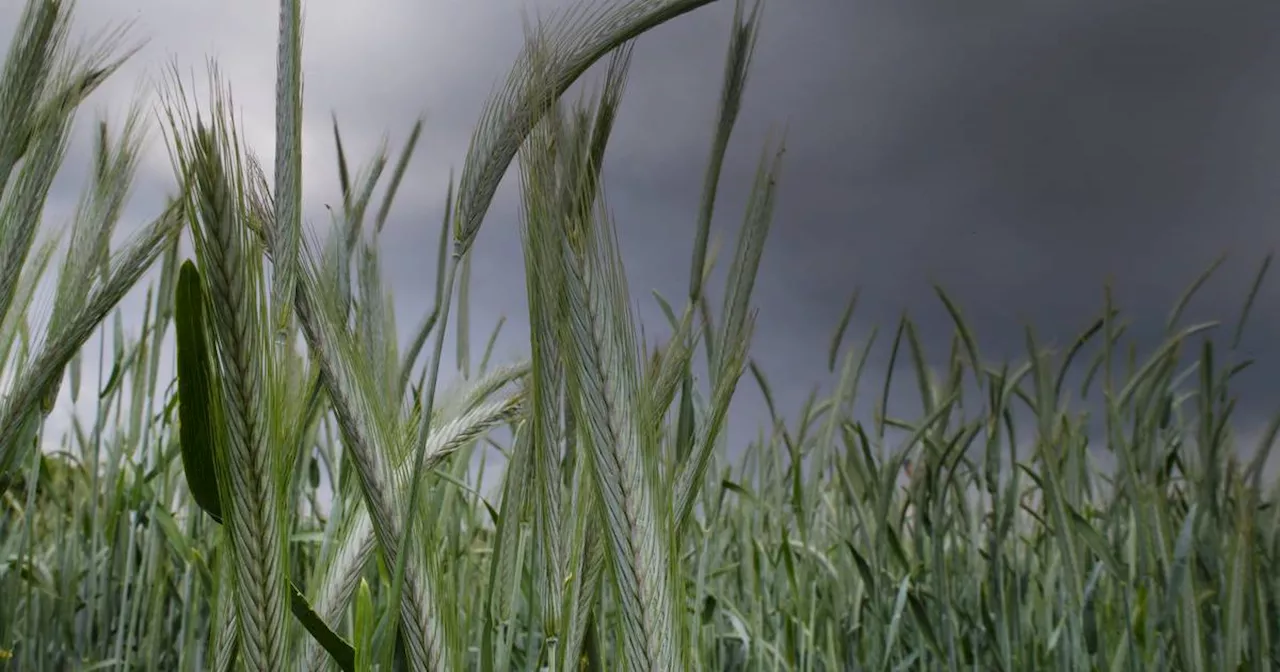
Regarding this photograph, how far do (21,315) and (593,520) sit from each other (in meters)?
0.95

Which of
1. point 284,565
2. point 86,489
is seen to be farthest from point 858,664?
point 86,489

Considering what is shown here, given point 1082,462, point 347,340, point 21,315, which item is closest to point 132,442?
point 21,315

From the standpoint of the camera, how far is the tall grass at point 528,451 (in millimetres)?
795

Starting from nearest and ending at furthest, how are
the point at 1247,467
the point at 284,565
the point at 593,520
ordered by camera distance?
→ 1. the point at 284,565
2. the point at 593,520
3. the point at 1247,467

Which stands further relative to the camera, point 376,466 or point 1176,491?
point 1176,491

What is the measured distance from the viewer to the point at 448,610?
2.93ft

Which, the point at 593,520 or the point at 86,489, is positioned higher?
the point at 86,489

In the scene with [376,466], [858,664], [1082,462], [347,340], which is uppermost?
[1082,462]

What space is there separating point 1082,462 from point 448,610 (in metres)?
1.49

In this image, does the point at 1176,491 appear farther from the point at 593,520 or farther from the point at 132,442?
the point at 132,442

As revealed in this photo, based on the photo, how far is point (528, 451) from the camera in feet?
3.67

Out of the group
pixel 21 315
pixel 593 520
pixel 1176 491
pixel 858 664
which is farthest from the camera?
pixel 1176 491

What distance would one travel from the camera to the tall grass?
79 cm

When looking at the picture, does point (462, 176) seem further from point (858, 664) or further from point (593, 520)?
point (858, 664)
